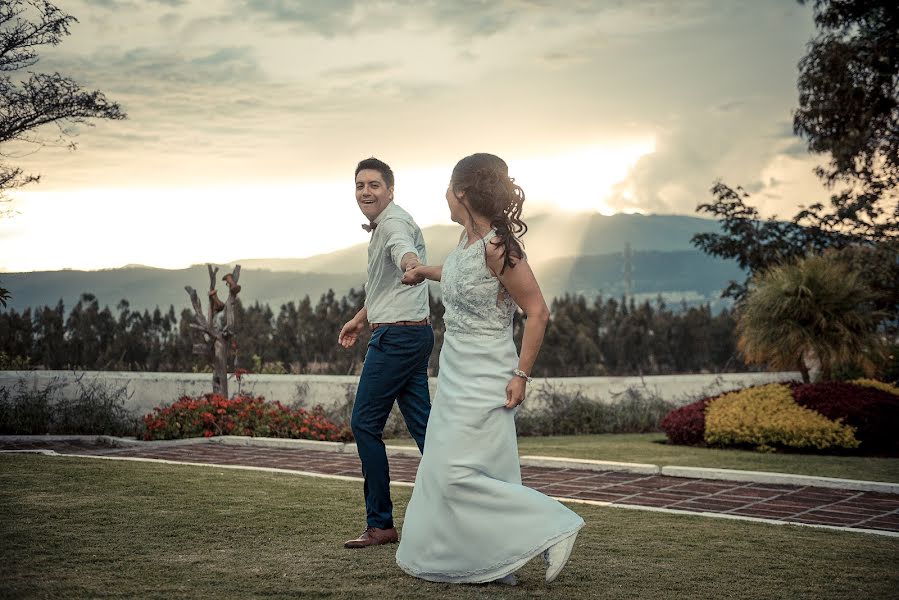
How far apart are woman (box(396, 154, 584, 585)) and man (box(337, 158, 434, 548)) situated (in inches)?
26.2

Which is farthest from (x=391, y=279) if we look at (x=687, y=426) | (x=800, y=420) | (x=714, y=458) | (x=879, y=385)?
(x=879, y=385)

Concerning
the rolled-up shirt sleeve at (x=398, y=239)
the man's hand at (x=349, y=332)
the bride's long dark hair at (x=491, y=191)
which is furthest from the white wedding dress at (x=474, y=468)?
the man's hand at (x=349, y=332)

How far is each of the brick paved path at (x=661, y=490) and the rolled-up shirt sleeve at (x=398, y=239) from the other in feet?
10.4

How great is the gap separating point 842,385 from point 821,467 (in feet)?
9.47

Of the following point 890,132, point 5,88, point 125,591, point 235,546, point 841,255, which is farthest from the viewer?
point 890,132

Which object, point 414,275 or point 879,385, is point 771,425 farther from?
point 414,275

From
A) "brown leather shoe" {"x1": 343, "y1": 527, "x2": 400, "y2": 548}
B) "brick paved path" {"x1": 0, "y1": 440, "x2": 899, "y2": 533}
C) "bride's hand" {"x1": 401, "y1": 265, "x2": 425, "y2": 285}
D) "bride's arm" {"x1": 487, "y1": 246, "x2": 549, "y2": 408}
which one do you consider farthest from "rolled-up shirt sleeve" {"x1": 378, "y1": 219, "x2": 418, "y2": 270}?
"brick paved path" {"x1": 0, "y1": 440, "x2": 899, "y2": 533}

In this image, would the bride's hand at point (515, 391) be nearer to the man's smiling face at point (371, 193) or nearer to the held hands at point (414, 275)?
the held hands at point (414, 275)

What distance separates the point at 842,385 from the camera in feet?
41.9

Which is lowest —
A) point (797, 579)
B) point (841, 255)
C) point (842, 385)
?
point (797, 579)

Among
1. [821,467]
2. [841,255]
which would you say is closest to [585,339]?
[841,255]

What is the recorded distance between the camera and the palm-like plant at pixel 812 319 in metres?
13.5

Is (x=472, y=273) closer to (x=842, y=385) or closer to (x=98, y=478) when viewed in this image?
(x=98, y=478)

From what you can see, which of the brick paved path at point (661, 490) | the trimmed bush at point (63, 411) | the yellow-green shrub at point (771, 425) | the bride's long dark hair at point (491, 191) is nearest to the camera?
the bride's long dark hair at point (491, 191)
